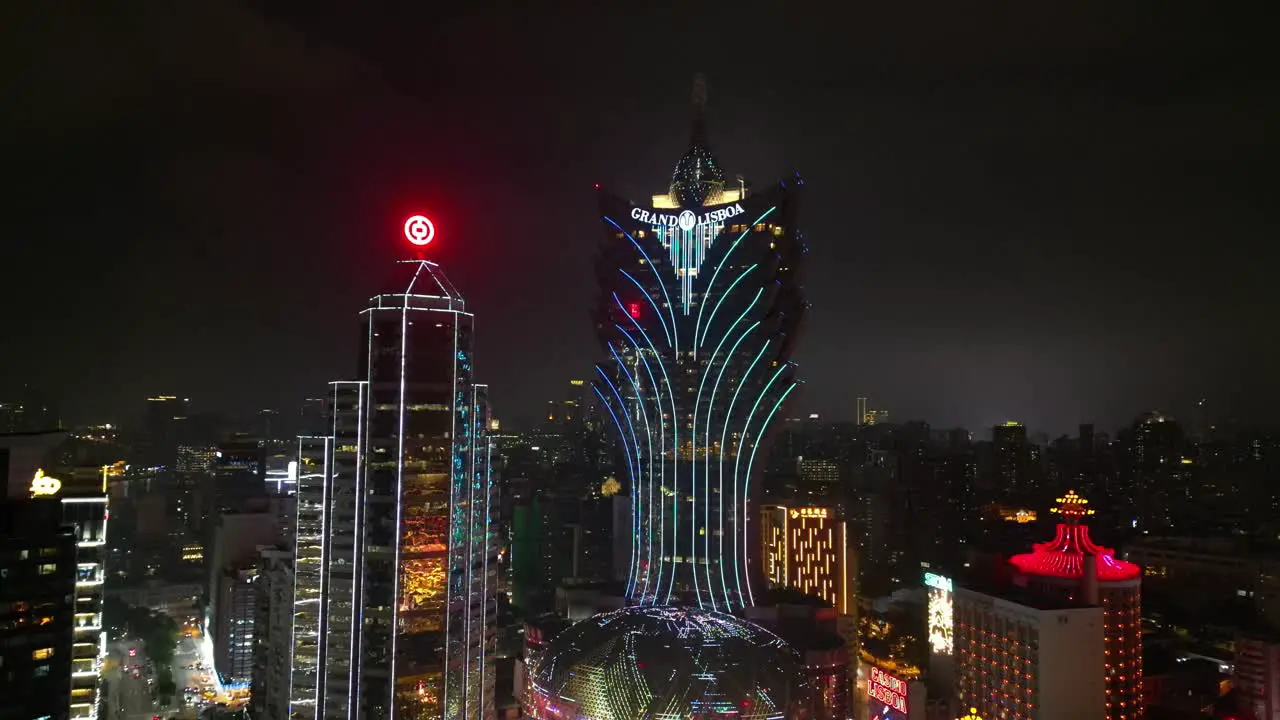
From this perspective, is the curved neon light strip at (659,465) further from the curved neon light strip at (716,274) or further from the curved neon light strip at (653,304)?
the curved neon light strip at (716,274)

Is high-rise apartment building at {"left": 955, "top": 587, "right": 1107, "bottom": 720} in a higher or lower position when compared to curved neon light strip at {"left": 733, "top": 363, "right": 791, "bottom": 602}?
lower

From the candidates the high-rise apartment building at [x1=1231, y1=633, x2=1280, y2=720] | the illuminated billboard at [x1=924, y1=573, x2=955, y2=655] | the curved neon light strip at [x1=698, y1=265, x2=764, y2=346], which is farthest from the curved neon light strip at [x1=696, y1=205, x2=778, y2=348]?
the high-rise apartment building at [x1=1231, y1=633, x2=1280, y2=720]

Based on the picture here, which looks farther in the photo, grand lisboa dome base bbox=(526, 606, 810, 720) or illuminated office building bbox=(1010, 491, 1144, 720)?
illuminated office building bbox=(1010, 491, 1144, 720)

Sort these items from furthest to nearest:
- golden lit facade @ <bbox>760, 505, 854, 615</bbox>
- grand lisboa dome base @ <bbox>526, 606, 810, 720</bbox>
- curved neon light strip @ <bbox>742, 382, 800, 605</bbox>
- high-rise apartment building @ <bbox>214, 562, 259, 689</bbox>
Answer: golden lit facade @ <bbox>760, 505, 854, 615</bbox> → curved neon light strip @ <bbox>742, 382, 800, 605</bbox> → high-rise apartment building @ <bbox>214, 562, 259, 689</bbox> → grand lisboa dome base @ <bbox>526, 606, 810, 720</bbox>

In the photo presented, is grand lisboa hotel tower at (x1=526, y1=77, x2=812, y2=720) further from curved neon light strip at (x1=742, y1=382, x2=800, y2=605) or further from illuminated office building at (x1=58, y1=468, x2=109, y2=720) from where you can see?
illuminated office building at (x1=58, y1=468, x2=109, y2=720)

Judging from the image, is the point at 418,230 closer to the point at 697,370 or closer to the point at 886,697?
the point at 697,370

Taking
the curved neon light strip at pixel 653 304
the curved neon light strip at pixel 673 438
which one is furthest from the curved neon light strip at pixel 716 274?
the curved neon light strip at pixel 673 438
